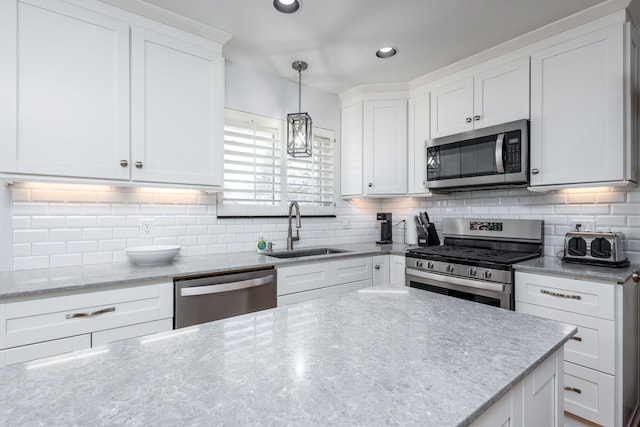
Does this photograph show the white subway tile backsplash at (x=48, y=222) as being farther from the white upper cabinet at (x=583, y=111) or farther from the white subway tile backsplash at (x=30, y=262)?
the white upper cabinet at (x=583, y=111)

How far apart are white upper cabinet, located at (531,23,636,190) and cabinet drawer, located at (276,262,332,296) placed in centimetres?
166

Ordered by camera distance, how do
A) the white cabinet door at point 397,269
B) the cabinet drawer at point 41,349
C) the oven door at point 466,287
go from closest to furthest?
the cabinet drawer at point 41,349 < the oven door at point 466,287 < the white cabinet door at point 397,269

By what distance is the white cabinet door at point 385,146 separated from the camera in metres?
3.12

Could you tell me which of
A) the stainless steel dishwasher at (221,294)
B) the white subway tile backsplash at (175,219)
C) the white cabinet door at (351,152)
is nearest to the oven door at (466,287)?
the white subway tile backsplash at (175,219)

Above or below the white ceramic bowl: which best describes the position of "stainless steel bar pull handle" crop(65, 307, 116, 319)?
below

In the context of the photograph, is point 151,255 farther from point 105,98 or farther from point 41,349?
point 105,98

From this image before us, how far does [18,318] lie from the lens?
141 centimetres

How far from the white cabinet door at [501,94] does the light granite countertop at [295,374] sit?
1.89m

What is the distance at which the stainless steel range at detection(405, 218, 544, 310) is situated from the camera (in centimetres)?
211

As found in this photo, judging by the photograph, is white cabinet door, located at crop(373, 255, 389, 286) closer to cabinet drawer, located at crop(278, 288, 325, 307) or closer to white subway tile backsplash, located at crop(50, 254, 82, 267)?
cabinet drawer, located at crop(278, 288, 325, 307)

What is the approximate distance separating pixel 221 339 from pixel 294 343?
198mm

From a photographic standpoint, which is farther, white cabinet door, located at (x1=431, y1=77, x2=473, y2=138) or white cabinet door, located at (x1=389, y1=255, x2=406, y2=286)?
white cabinet door, located at (x1=389, y1=255, x2=406, y2=286)

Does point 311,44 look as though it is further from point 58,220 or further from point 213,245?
point 58,220

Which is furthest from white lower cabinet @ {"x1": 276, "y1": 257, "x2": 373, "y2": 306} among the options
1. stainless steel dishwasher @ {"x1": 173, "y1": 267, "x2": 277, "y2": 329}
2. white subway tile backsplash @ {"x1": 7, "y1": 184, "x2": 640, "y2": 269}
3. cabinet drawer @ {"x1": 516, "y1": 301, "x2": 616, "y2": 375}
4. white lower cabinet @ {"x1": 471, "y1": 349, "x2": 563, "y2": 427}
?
white lower cabinet @ {"x1": 471, "y1": 349, "x2": 563, "y2": 427}
